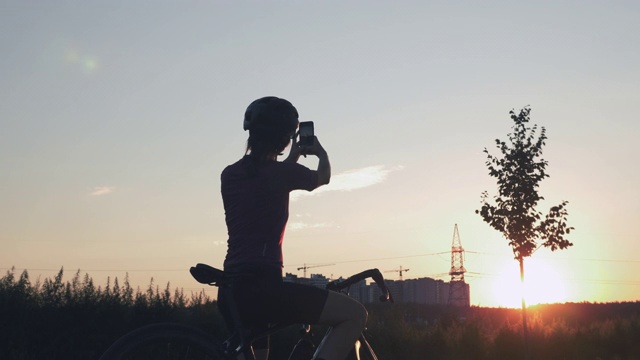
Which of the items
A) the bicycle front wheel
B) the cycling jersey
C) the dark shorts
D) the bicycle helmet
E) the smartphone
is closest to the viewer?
the bicycle front wheel

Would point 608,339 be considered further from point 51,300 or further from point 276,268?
point 276,268

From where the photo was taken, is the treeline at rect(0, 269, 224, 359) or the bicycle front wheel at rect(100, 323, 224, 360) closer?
the bicycle front wheel at rect(100, 323, 224, 360)

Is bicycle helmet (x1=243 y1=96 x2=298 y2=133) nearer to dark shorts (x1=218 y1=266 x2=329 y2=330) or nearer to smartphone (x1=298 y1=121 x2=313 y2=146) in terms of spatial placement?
smartphone (x1=298 y1=121 x2=313 y2=146)

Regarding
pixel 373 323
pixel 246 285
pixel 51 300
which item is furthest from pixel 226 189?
pixel 373 323

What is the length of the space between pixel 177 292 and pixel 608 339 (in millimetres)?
11924

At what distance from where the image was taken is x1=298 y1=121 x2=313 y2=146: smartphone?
4.66 m

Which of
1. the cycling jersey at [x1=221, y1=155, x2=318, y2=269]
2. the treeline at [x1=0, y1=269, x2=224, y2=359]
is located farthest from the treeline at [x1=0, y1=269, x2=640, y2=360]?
the cycling jersey at [x1=221, y1=155, x2=318, y2=269]

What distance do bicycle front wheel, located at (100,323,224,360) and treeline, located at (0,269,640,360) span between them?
1041cm

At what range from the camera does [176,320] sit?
1645cm

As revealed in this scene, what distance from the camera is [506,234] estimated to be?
82.6ft

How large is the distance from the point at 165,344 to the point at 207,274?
0.41 meters

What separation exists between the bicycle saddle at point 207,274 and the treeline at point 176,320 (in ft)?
34.2

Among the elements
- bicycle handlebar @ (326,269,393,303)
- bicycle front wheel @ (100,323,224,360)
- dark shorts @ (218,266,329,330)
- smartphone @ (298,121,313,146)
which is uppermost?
smartphone @ (298,121,313,146)

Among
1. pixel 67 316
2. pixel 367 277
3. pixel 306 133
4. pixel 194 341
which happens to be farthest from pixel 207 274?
pixel 67 316
